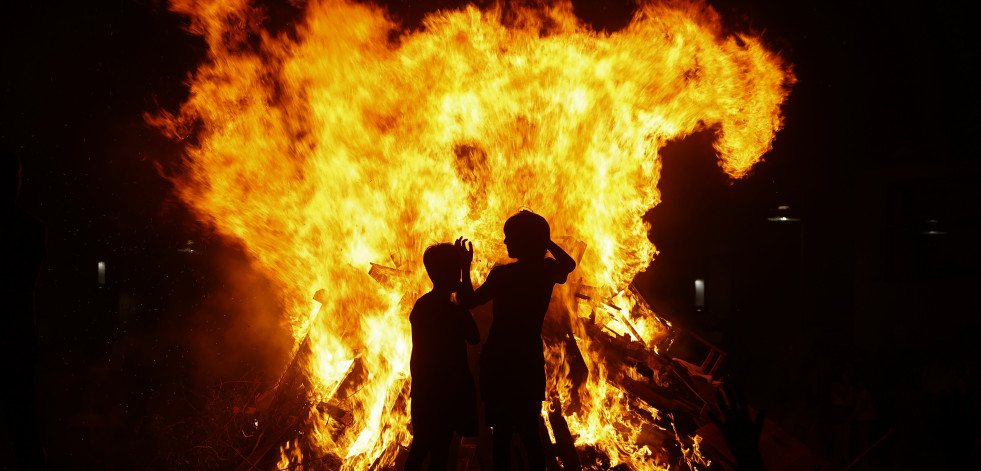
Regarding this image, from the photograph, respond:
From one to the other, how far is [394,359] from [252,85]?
3.74 m

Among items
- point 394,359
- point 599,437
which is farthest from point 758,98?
point 394,359

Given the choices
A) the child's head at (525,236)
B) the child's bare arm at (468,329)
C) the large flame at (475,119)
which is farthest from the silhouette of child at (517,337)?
the large flame at (475,119)

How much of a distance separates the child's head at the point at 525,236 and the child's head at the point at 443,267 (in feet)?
1.43

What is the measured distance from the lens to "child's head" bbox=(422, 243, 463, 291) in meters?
4.59

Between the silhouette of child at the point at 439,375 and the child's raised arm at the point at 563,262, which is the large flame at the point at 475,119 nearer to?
the child's raised arm at the point at 563,262

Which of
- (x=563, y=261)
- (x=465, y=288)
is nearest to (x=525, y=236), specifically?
(x=563, y=261)

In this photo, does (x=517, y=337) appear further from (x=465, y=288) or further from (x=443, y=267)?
(x=443, y=267)

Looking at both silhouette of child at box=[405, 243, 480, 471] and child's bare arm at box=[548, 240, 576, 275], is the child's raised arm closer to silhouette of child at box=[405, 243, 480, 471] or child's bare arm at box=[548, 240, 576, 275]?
child's bare arm at box=[548, 240, 576, 275]

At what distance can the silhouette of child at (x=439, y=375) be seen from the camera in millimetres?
4445

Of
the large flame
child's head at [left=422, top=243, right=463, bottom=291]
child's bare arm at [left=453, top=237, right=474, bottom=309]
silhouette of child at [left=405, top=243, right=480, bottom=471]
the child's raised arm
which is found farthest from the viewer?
the large flame

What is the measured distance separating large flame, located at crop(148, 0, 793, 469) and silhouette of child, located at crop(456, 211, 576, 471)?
2325mm

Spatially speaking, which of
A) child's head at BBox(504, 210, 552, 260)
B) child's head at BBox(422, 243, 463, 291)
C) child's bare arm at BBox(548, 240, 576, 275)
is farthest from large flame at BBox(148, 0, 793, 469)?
child's head at BBox(422, 243, 463, 291)

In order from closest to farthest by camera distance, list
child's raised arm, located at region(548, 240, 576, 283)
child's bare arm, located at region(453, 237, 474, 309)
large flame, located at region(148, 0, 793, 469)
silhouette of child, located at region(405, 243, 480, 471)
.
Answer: silhouette of child, located at region(405, 243, 480, 471), child's bare arm, located at region(453, 237, 474, 309), child's raised arm, located at region(548, 240, 576, 283), large flame, located at region(148, 0, 793, 469)

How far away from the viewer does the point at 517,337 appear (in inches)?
182
